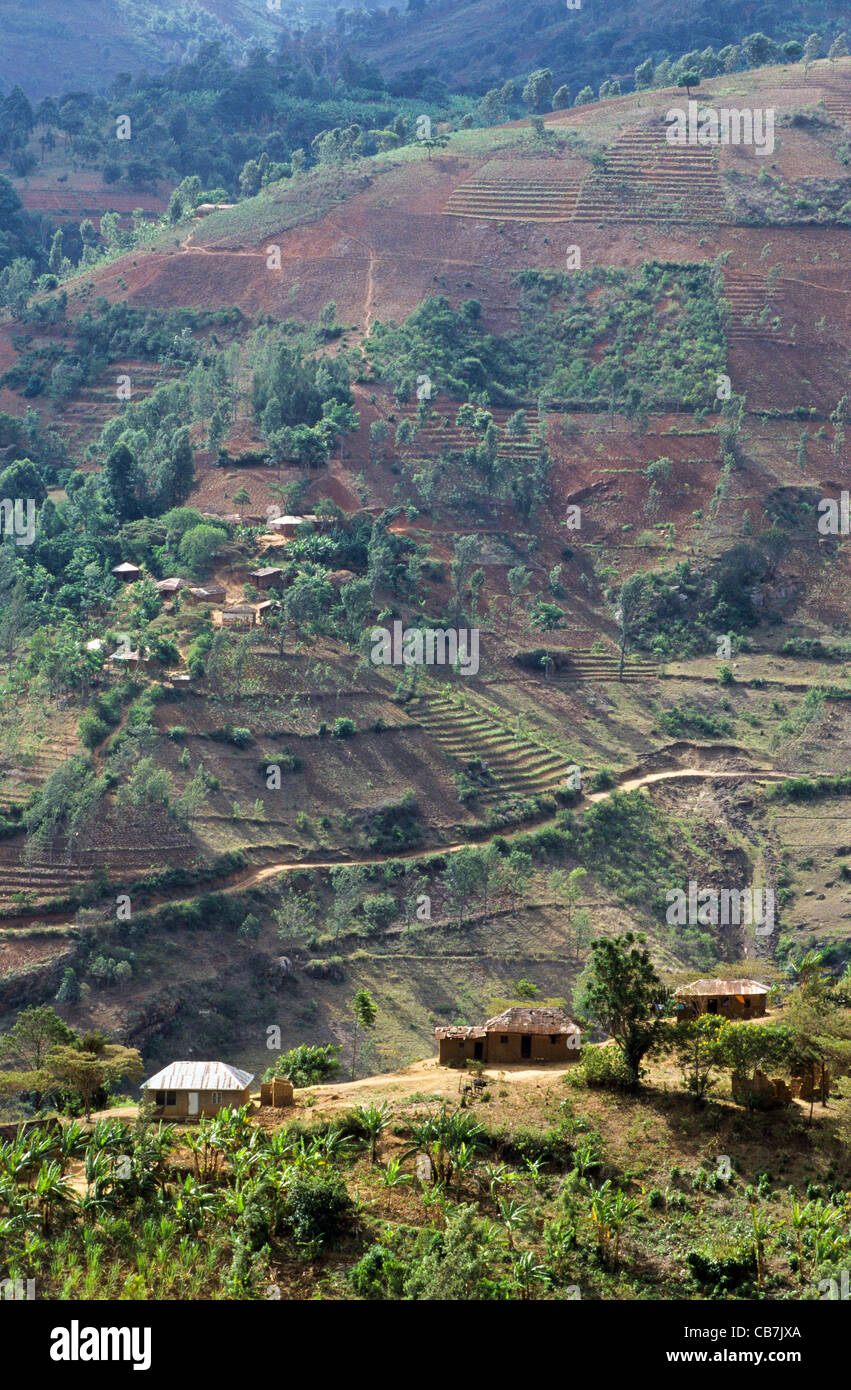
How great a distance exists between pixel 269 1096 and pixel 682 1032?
8.88 m

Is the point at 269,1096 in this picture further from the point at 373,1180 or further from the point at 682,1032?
the point at 682,1032

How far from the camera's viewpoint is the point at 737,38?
160 meters

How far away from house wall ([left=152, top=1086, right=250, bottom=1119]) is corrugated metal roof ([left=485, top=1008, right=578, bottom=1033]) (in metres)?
6.03

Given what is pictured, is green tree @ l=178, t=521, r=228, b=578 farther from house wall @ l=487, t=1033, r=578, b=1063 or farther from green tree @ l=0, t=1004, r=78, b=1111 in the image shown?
house wall @ l=487, t=1033, r=578, b=1063

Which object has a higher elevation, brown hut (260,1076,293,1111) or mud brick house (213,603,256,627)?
mud brick house (213,603,256,627)

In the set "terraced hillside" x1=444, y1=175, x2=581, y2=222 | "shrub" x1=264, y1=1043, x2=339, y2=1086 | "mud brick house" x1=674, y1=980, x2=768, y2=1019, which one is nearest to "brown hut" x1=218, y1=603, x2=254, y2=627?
"shrub" x1=264, y1=1043, x2=339, y2=1086

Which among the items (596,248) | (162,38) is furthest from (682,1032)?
(162,38)

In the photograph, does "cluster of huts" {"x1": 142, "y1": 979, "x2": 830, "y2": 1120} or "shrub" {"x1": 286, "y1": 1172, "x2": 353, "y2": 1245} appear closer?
"shrub" {"x1": 286, "y1": 1172, "x2": 353, "y2": 1245}

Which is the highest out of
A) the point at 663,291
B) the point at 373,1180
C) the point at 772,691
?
the point at 663,291

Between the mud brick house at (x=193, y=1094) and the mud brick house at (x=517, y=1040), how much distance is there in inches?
199

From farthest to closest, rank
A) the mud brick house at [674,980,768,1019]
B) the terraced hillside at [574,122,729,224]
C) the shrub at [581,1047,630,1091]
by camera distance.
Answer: the terraced hillside at [574,122,729,224]
the mud brick house at [674,980,768,1019]
the shrub at [581,1047,630,1091]

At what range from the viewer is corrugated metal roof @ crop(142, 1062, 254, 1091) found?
35156 mm

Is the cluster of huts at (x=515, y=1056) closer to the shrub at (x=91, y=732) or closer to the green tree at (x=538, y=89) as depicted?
the shrub at (x=91, y=732)

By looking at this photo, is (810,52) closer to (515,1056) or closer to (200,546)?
(200,546)
